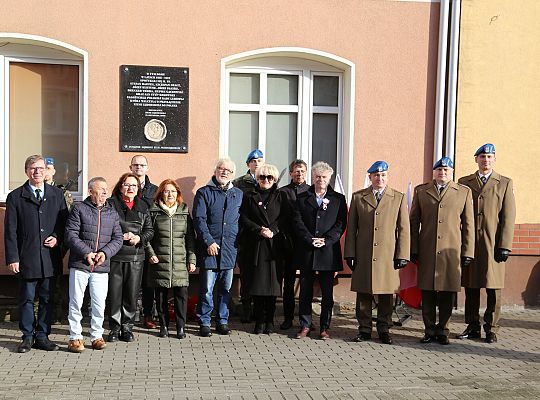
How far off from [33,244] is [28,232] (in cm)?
13


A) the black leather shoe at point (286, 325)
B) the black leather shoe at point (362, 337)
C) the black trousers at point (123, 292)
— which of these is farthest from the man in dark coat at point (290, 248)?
the black trousers at point (123, 292)

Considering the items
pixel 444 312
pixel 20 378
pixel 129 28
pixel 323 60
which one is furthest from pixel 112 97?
pixel 444 312

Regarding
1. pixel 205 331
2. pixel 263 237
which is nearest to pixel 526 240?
pixel 263 237

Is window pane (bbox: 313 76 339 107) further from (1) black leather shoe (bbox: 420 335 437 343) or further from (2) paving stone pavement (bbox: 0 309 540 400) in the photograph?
(1) black leather shoe (bbox: 420 335 437 343)

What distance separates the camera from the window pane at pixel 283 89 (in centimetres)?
985

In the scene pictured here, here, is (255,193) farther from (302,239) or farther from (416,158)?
(416,158)

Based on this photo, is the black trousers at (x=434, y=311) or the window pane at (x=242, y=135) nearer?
the black trousers at (x=434, y=311)

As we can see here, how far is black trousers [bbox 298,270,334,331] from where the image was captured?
8.08 metres

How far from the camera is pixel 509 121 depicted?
9.80m

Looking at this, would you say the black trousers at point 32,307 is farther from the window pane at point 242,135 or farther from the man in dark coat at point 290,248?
the window pane at point 242,135

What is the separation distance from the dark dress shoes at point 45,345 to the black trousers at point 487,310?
4.34m

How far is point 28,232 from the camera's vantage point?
23.8 feet

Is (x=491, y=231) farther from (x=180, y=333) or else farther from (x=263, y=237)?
(x=180, y=333)

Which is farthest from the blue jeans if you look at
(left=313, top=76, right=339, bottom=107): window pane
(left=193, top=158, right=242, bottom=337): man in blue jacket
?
(left=313, top=76, right=339, bottom=107): window pane
